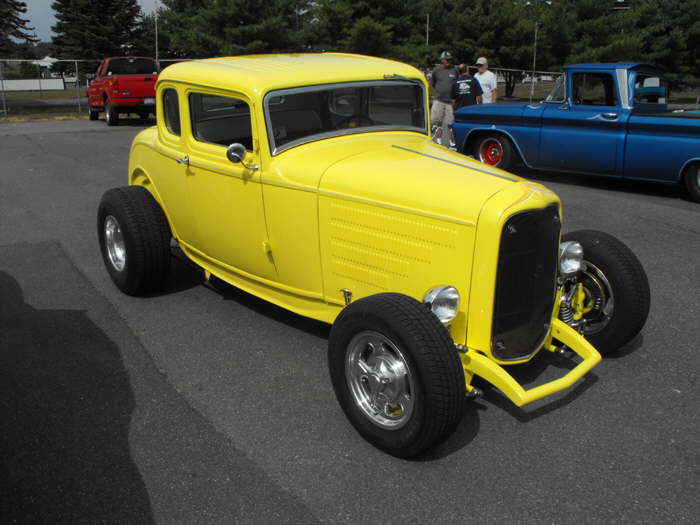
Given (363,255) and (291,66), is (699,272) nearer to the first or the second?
(363,255)

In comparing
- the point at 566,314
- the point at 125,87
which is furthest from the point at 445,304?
the point at 125,87

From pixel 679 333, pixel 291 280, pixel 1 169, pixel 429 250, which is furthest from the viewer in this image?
pixel 1 169

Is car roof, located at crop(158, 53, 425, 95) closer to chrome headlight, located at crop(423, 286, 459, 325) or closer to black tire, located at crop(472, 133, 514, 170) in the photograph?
chrome headlight, located at crop(423, 286, 459, 325)

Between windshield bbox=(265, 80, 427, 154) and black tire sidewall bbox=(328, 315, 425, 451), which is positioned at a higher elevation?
windshield bbox=(265, 80, 427, 154)

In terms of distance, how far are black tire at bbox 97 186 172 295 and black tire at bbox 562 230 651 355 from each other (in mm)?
3143

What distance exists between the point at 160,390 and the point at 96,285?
2.09 metres

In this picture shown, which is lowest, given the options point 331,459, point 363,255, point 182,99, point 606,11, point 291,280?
point 331,459

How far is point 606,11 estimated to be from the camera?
2814 centimetres

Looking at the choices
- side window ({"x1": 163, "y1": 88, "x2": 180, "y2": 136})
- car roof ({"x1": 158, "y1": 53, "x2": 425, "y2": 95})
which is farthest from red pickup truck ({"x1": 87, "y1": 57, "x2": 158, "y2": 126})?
car roof ({"x1": 158, "y1": 53, "x2": 425, "y2": 95})

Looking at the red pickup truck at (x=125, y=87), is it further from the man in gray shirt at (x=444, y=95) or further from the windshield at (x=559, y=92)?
the windshield at (x=559, y=92)

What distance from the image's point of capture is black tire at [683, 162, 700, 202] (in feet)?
27.8

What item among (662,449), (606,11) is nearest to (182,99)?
(662,449)

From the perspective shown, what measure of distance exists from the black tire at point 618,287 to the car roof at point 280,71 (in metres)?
1.88

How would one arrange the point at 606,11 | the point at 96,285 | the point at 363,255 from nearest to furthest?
the point at 363,255 → the point at 96,285 → the point at 606,11
